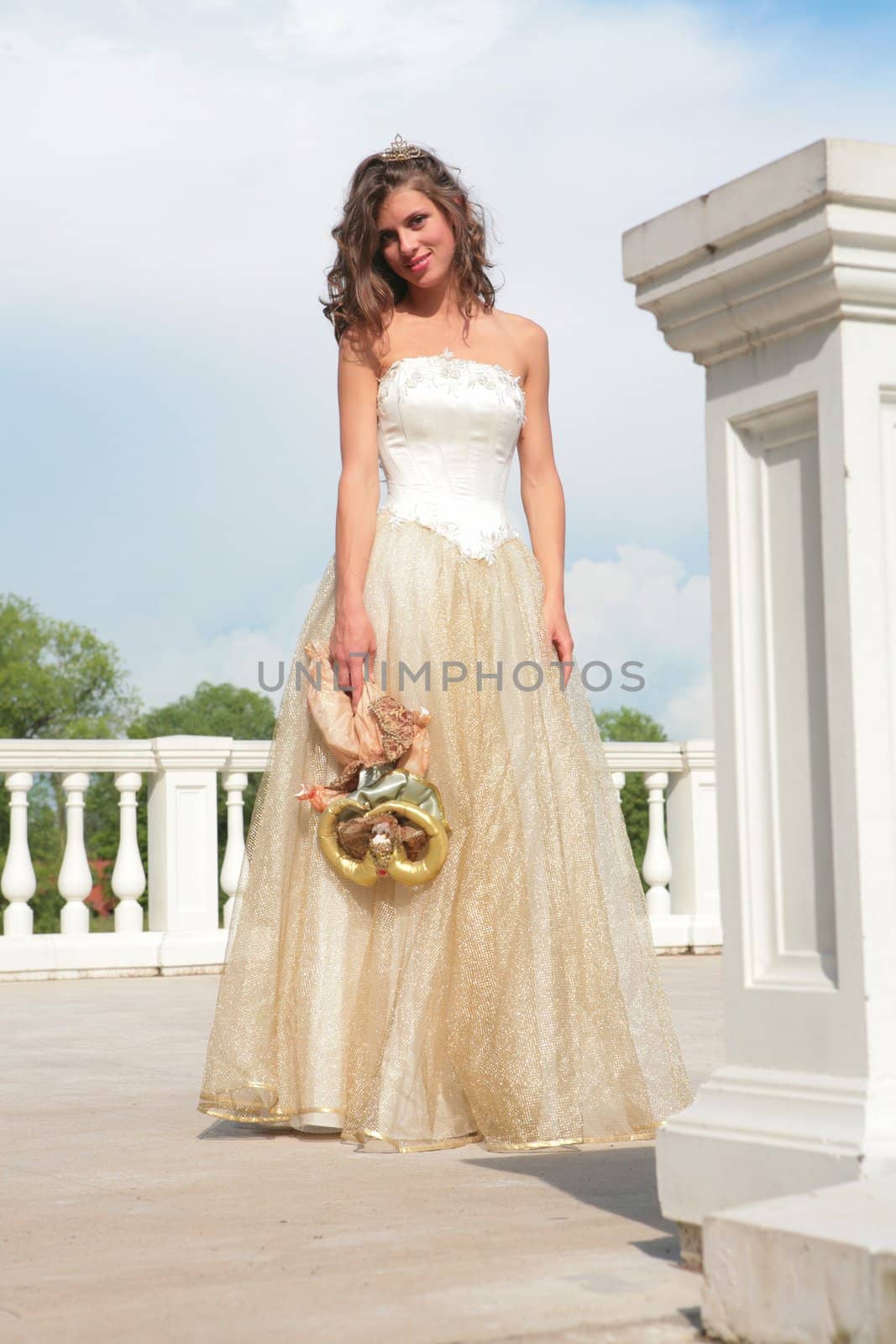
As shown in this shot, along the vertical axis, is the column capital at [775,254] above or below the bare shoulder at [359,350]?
below

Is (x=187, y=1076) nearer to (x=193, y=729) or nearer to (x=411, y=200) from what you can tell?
(x=411, y=200)

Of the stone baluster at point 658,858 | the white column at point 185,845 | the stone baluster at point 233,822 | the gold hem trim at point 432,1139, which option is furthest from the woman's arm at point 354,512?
the stone baluster at point 658,858

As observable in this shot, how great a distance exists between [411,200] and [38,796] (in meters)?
40.9

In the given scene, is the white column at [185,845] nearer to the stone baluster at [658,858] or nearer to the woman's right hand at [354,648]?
the stone baluster at [658,858]

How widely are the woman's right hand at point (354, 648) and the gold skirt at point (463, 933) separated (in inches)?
1.9

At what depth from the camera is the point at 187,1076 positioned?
14.1 feet

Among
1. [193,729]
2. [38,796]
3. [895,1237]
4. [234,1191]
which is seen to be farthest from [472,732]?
[193,729]

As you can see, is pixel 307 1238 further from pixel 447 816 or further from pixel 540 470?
pixel 540 470

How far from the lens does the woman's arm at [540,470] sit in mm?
3822

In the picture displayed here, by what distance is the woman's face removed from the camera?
3.71 metres

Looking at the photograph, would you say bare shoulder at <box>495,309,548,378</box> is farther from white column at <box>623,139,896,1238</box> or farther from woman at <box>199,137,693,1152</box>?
white column at <box>623,139,896,1238</box>

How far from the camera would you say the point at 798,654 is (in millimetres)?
2066

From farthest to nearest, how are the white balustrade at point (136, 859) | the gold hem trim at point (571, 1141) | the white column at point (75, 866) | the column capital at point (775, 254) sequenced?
the white column at point (75, 866)
the white balustrade at point (136, 859)
the gold hem trim at point (571, 1141)
the column capital at point (775, 254)

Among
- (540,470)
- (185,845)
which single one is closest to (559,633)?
(540,470)
